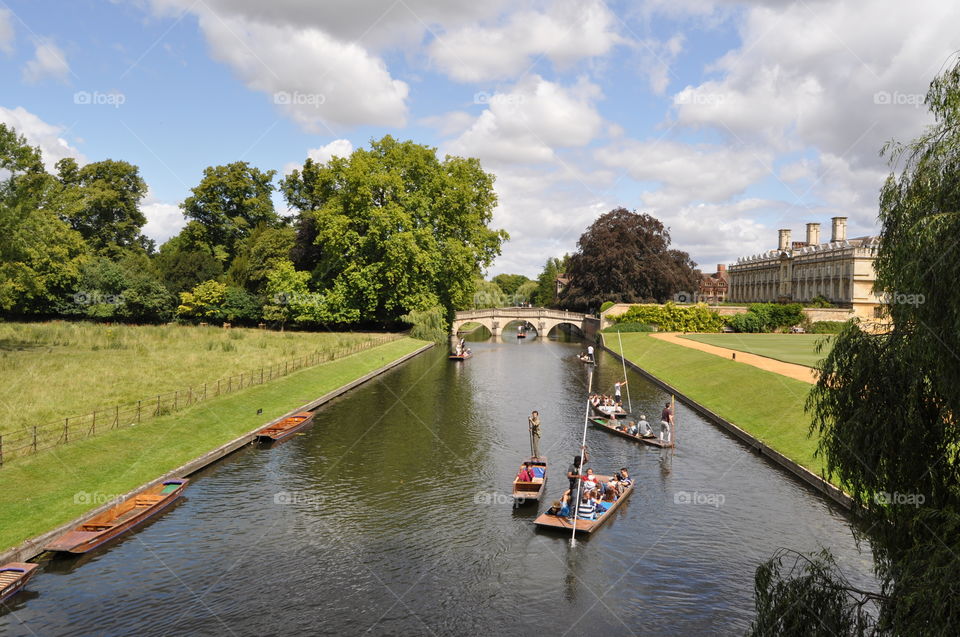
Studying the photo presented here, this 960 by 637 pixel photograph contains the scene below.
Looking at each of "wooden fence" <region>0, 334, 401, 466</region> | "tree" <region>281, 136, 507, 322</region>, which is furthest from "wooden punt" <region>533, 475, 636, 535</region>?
"tree" <region>281, 136, 507, 322</region>

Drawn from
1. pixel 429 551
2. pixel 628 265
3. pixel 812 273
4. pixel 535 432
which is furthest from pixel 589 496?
pixel 812 273

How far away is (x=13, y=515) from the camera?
57.1 feet

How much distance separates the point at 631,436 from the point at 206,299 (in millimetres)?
66114

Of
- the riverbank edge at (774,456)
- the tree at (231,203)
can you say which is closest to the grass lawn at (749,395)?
the riverbank edge at (774,456)

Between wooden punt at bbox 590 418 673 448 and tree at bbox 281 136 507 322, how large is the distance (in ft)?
124

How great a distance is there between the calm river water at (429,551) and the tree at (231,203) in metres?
67.5

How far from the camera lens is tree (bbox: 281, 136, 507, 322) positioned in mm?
67625

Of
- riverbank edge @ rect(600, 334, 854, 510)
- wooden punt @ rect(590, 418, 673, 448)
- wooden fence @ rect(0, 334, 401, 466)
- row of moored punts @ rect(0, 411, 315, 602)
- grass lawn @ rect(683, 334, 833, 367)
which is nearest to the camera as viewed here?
row of moored punts @ rect(0, 411, 315, 602)

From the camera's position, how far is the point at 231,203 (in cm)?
8981

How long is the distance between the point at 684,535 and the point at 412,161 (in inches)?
2305

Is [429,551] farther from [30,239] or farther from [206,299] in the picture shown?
[206,299]

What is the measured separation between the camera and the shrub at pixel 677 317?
8719cm

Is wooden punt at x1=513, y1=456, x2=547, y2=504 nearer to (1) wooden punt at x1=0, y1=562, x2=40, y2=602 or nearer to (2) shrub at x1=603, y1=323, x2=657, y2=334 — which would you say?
(1) wooden punt at x1=0, y1=562, x2=40, y2=602

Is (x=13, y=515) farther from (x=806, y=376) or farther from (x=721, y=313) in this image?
(x=721, y=313)
